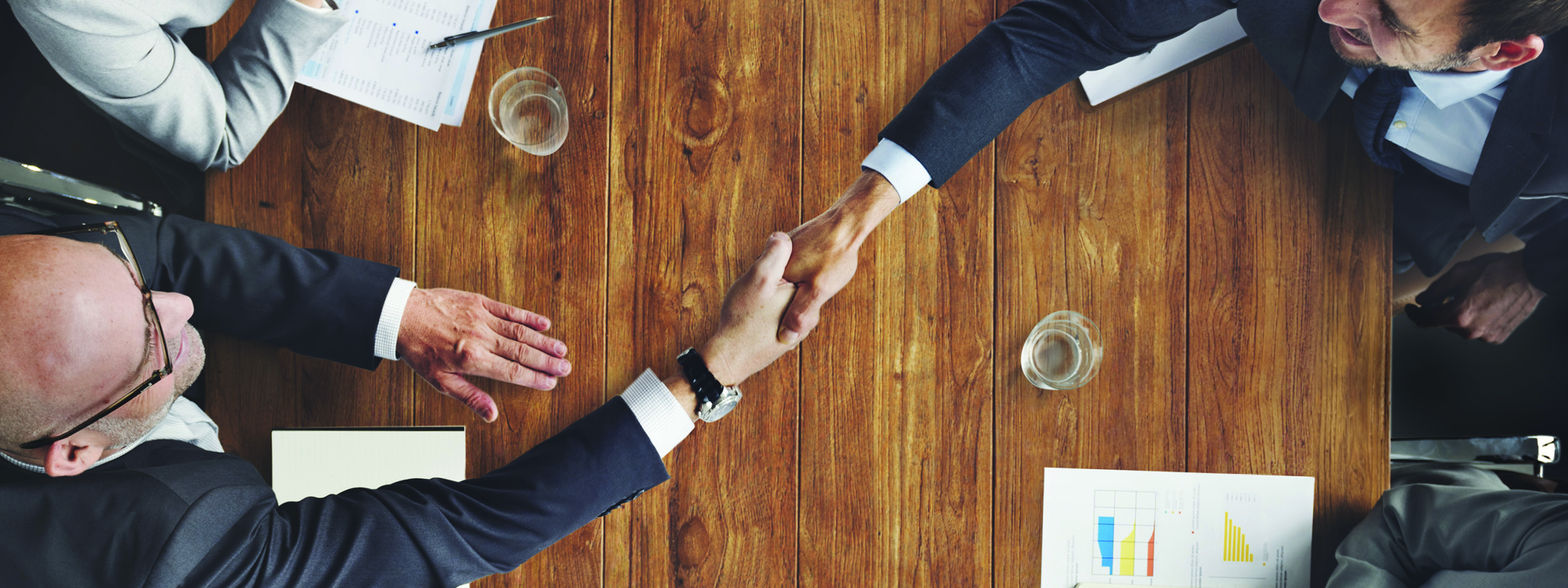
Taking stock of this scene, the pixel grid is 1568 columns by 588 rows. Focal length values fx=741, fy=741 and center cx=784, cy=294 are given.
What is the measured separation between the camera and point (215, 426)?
1.41 m

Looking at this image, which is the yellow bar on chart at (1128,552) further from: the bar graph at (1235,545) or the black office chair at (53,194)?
the black office chair at (53,194)

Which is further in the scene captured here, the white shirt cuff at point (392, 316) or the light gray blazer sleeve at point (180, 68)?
the white shirt cuff at point (392, 316)

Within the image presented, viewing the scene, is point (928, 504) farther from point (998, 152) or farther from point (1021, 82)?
point (1021, 82)

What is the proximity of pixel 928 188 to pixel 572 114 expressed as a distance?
73 cm

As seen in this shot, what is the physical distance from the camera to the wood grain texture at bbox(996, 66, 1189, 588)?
1.45 meters

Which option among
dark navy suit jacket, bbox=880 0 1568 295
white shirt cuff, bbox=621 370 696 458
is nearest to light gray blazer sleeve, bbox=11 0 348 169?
white shirt cuff, bbox=621 370 696 458

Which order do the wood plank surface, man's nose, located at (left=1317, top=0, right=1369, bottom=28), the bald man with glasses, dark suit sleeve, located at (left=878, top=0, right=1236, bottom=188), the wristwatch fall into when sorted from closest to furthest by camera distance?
the bald man with glasses < man's nose, located at (left=1317, top=0, right=1369, bottom=28) < dark suit sleeve, located at (left=878, top=0, right=1236, bottom=188) < the wristwatch < the wood plank surface

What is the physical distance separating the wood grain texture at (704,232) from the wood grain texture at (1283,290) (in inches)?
31.9

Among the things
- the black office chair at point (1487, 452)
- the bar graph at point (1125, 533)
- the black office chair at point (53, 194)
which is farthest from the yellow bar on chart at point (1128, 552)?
the black office chair at point (53, 194)

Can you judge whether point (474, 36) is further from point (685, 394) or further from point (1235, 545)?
point (1235, 545)

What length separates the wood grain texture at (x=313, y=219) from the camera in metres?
1.48

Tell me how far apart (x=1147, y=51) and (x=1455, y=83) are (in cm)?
44

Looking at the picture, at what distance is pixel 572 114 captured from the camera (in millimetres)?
1497

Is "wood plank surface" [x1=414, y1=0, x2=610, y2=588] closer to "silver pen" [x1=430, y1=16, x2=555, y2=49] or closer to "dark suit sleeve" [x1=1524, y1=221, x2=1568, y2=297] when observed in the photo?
"silver pen" [x1=430, y1=16, x2=555, y2=49]
